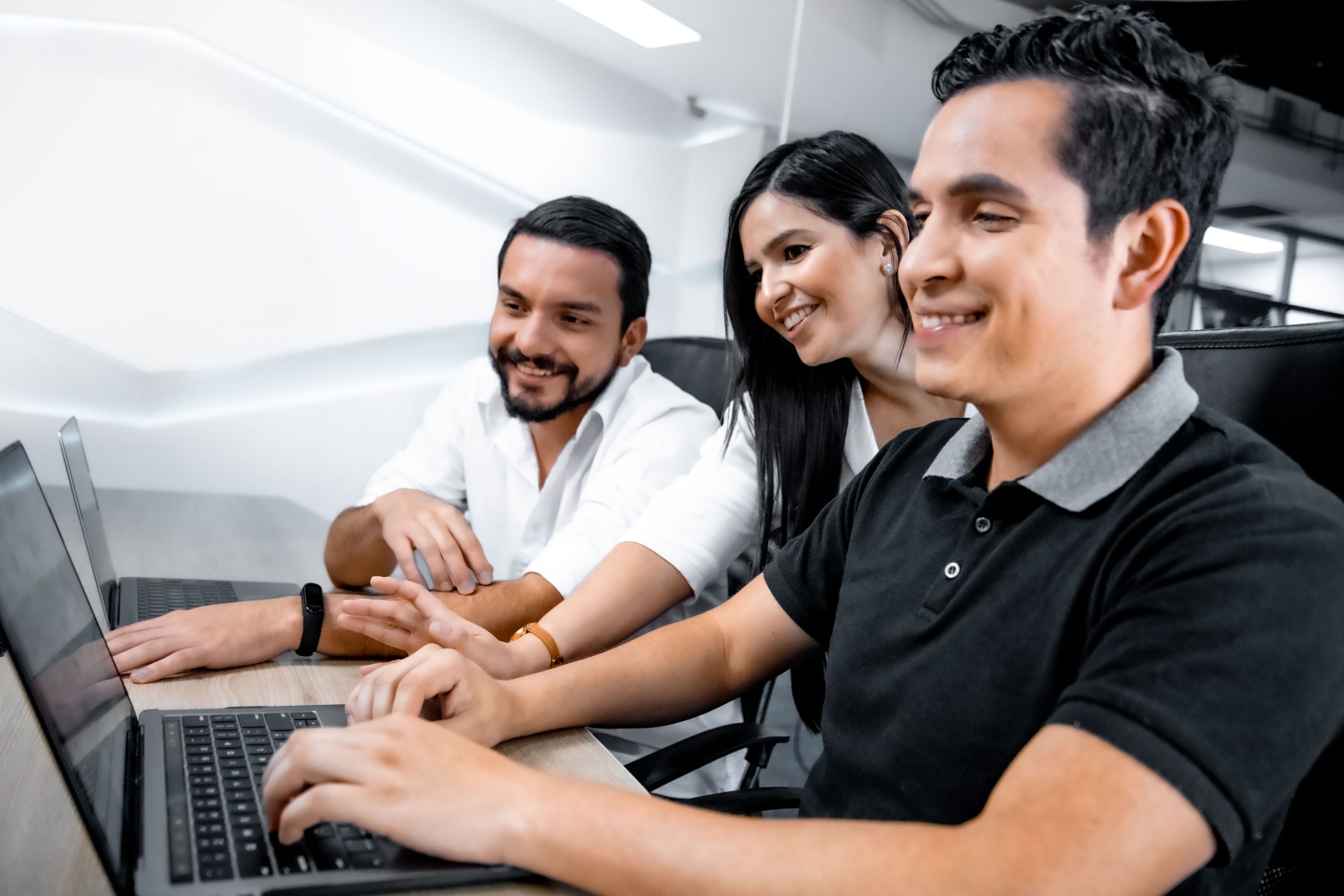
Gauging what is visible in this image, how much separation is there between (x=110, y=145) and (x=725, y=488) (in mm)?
1793

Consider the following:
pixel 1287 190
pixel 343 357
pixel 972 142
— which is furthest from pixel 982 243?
pixel 343 357

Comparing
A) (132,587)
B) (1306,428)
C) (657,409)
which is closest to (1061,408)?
(1306,428)

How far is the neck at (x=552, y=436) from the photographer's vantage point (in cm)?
201

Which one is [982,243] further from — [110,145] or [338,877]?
[110,145]

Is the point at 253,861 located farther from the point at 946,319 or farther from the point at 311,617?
the point at 946,319

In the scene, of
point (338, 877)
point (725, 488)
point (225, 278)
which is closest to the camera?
point (338, 877)

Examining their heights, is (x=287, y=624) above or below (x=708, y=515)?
below

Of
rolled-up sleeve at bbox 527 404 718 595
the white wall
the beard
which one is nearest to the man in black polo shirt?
rolled-up sleeve at bbox 527 404 718 595

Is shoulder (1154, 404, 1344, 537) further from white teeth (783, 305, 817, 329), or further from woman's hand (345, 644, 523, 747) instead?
white teeth (783, 305, 817, 329)

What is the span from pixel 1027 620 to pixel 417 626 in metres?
0.70

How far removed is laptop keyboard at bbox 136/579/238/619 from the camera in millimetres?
1363

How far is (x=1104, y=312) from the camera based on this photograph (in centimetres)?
79

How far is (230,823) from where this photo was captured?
27.9 inches

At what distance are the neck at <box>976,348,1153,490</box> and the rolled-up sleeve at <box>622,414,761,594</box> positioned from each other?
2.08 ft
